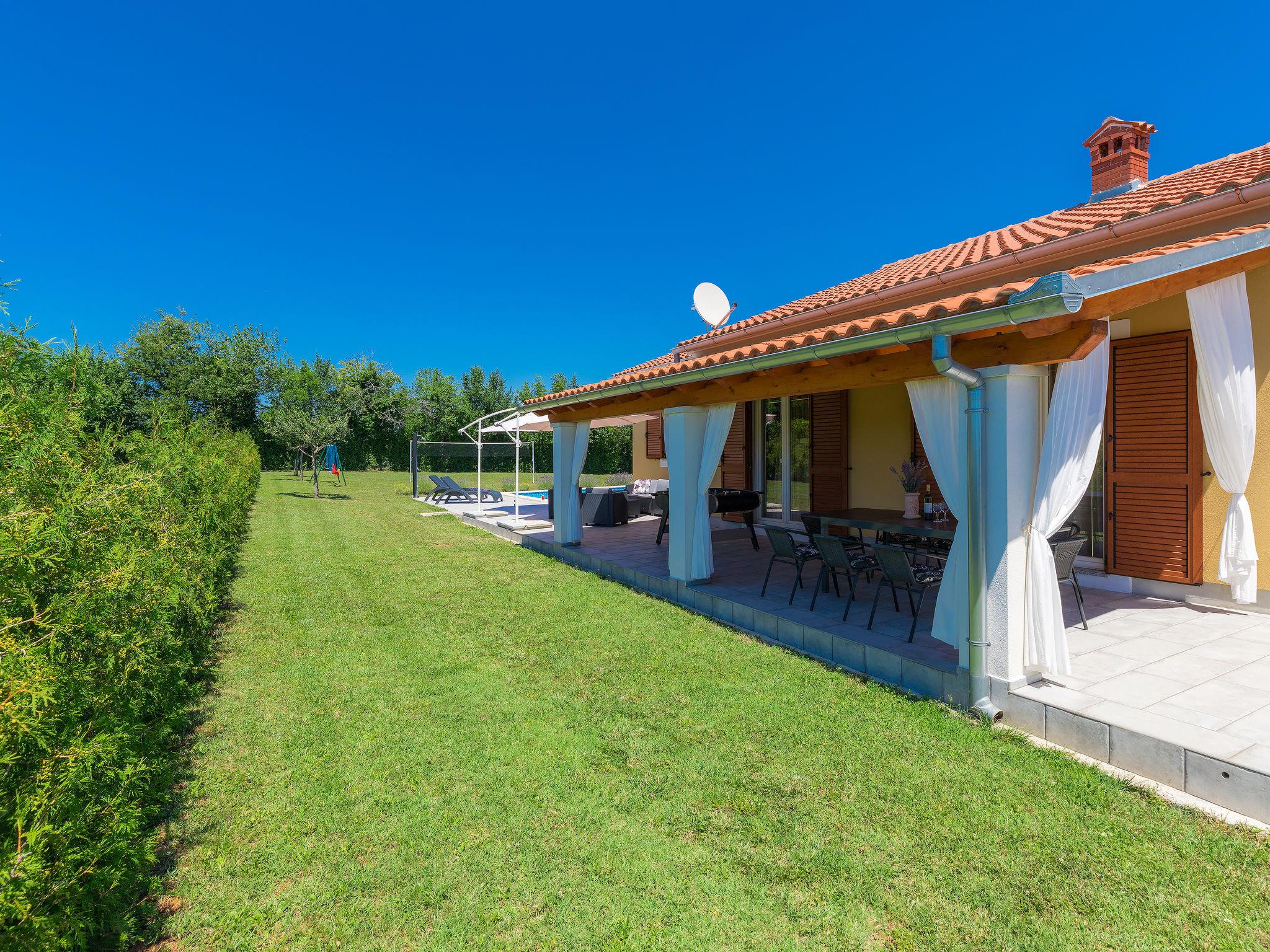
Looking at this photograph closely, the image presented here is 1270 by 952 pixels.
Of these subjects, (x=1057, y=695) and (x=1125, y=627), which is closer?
(x=1057, y=695)

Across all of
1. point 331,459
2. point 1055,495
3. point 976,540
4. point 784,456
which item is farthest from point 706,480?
point 331,459

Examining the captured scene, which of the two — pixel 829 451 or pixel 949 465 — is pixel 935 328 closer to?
pixel 949 465

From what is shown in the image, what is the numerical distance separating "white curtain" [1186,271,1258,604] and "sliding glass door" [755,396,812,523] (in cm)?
559

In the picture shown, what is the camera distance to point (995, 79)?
709 inches

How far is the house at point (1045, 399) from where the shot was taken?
405cm

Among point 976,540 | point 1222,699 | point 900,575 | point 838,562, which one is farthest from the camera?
point 838,562

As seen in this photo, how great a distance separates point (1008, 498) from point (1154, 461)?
142 inches

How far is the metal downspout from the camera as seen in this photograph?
409 cm

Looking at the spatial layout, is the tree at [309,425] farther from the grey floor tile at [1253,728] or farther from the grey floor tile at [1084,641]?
the grey floor tile at [1253,728]

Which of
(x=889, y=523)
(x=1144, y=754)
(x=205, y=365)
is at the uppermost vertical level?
(x=205, y=365)

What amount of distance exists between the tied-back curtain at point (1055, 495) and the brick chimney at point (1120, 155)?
24.7ft

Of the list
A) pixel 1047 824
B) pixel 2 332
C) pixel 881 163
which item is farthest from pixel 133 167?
pixel 1047 824

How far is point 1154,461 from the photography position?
620 cm

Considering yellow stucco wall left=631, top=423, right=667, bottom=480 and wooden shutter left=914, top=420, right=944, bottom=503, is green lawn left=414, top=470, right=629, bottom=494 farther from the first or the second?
wooden shutter left=914, top=420, right=944, bottom=503
